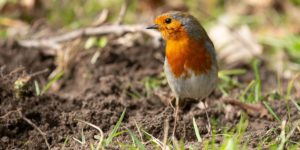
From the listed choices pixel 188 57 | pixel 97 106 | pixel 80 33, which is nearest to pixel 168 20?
pixel 188 57

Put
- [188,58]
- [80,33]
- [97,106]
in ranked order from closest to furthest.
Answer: [188,58] → [97,106] → [80,33]

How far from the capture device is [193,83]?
412cm

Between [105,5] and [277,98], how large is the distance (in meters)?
3.69

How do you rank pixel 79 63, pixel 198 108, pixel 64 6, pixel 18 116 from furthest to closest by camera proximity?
1. pixel 64 6
2. pixel 79 63
3. pixel 198 108
4. pixel 18 116

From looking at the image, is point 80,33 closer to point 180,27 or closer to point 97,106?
point 97,106

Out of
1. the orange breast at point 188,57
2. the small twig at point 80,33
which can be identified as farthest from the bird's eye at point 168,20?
the small twig at point 80,33

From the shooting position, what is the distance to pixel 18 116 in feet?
13.2

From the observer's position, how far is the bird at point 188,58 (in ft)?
13.5

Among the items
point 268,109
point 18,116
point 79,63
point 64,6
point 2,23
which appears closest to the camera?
point 18,116

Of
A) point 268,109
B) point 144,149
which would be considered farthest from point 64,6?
point 144,149

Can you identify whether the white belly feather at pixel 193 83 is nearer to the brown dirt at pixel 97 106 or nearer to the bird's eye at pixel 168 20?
the brown dirt at pixel 97 106

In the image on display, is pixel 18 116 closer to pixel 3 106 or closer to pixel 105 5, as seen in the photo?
pixel 3 106

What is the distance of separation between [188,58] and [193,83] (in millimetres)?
184

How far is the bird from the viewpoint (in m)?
4.10
